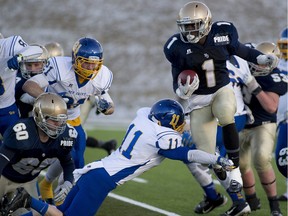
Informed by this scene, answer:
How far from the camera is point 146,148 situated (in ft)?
16.7

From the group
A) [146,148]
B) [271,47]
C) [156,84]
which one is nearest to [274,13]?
[156,84]

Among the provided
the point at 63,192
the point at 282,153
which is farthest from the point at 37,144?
the point at 282,153

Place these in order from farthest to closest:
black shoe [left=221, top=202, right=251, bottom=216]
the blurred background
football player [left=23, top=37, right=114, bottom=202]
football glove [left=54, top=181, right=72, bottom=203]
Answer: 1. the blurred background
2. football player [left=23, top=37, right=114, bottom=202]
3. black shoe [left=221, top=202, right=251, bottom=216]
4. football glove [left=54, top=181, right=72, bottom=203]

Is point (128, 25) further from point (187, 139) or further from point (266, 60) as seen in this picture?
point (266, 60)

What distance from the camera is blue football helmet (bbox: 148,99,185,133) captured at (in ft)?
16.8

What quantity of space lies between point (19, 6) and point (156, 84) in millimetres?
→ 5122

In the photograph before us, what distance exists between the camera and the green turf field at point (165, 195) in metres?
6.51

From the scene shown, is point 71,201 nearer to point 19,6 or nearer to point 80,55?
point 80,55

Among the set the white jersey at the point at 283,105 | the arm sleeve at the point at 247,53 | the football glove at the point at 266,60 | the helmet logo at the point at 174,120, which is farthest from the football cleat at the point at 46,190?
the white jersey at the point at 283,105

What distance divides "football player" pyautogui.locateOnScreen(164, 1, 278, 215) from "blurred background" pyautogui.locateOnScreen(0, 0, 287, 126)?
43.2ft

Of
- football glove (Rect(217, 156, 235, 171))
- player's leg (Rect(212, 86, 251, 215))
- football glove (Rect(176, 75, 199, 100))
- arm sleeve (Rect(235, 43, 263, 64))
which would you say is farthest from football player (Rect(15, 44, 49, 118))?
football glove (Rect(217, 156, 235, 171))

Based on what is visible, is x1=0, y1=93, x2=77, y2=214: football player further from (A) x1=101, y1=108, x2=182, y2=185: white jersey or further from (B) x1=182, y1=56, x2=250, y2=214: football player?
(B) x1=182, y1=56, x2=250, y2=214: football player

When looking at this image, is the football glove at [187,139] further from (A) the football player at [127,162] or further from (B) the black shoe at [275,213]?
(A) the football player at [127,162]

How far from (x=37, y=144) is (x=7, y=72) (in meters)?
1.39
